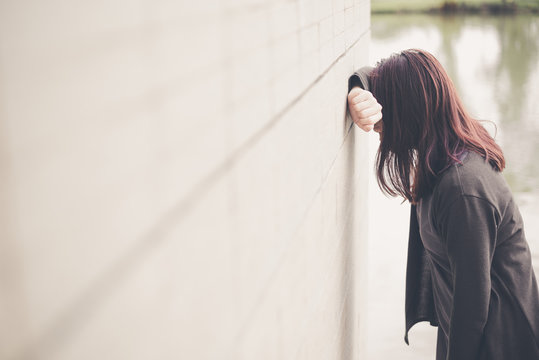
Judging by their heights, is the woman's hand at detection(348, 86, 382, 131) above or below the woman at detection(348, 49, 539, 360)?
above

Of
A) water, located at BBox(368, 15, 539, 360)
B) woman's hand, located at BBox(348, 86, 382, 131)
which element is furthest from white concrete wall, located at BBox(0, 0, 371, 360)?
water, located at BBox(368, 15, 539, 360)

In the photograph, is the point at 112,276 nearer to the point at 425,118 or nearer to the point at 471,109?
the point at 425,118

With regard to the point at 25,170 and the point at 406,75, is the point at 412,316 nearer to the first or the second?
the point at 406,75

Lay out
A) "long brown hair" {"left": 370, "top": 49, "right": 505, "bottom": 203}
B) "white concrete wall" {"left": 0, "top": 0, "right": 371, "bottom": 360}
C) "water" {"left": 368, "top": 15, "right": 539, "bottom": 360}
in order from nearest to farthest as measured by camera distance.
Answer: "white concrete wall" {"left": 0, "top": 0, "right": 371, "bottom": 360}, "long brown hair" {"left": 370, "top": 49, "right": 505, "bottom": 203}, "water" {"left": 368, "top": 15, "right": 539, "bottom": 360}

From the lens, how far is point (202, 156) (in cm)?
68

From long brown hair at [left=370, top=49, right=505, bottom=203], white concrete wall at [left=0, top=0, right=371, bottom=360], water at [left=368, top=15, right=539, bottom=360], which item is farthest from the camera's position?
water at [left=368, top=15, right=539, bottom=360]

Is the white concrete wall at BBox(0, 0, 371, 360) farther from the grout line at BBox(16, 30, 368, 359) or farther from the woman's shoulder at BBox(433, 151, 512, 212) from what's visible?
the woman's shoulder at BBox(433, 151, 512, 212)

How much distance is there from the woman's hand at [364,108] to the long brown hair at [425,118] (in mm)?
88

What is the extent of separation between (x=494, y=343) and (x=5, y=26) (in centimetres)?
195

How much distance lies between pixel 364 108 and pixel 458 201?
454mm

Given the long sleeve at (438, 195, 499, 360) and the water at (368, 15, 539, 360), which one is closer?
the long sleeve at (438, 195, 499, 360)

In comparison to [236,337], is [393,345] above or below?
below

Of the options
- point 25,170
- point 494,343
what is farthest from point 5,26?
point 494,343

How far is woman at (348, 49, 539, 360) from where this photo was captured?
1739 mm
